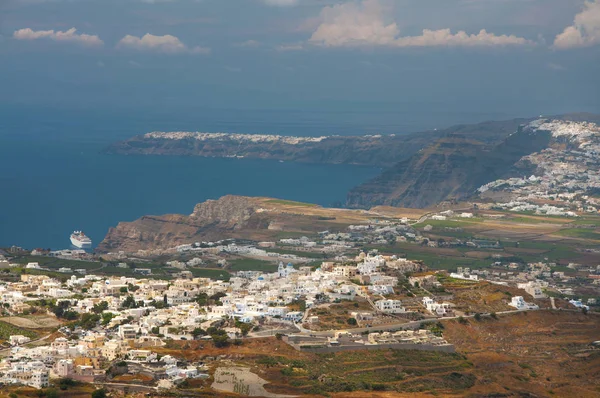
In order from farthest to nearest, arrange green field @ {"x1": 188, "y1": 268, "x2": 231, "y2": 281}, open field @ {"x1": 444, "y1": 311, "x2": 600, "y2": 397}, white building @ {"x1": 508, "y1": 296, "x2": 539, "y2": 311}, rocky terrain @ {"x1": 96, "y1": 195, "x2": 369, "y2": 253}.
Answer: rocky terrain @ {"x1": 96, "y1": 195, "x2": 369, "y2": 253} < green field @ {"x1": 188, "y1": 268, "x2": 231, "y2": 281} < white building @ {"x1": 508, "y1": 296, "x2": 539, "y2": 311} < open field @ {"x1": 444, "y1": 311, "x2": 600, "y2": 397}

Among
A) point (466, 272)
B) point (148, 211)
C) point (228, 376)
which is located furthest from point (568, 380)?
point (148, 211)

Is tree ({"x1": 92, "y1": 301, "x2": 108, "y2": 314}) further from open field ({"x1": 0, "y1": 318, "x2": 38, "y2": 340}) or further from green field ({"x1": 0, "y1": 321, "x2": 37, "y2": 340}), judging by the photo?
green field ({"x1": 0, "y1": 321, "x2": 37, "y2": 340})

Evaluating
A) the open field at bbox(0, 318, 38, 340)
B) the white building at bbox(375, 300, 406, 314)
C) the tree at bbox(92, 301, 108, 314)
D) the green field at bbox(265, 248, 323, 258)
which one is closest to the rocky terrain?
the green field at bbox(265, 248, 323, 258)

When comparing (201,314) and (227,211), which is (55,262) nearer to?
(201,314)

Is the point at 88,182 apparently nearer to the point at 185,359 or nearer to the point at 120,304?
the point at 120,304

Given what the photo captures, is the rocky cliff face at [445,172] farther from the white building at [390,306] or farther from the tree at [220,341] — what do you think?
the tree at [220,341]

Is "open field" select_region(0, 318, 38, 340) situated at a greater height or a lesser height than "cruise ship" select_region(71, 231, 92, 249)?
greater

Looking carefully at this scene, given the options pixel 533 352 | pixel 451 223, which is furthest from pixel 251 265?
pixel 533 352

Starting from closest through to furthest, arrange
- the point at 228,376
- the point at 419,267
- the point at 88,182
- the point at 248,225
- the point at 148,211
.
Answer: the point at 228,376
the point at 419,267
the point at 248,225
the point at 148,211
the point at 88,182
